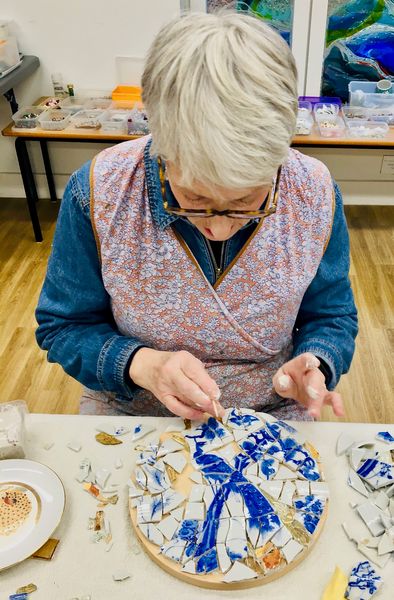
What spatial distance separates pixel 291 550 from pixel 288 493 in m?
0.10

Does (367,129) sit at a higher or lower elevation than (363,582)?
lower

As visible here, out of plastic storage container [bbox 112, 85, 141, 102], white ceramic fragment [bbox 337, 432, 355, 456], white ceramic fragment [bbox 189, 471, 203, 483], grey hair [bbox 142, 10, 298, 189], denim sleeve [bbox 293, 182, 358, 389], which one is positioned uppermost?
grey hair [bbox 142, 10, 298, 189]

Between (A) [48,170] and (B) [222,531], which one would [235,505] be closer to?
(B) [222,531]

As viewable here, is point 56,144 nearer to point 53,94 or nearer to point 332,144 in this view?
point 53,94

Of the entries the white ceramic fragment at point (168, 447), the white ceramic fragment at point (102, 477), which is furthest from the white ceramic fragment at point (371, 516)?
the white ceramic fragment at point (102, 477)

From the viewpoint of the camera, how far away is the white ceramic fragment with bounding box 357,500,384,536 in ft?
2.95

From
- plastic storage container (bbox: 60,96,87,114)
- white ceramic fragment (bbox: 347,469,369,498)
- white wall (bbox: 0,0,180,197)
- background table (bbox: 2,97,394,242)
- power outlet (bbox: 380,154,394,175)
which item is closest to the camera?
white ceramic fragment (bbox: 347,469,369,498)

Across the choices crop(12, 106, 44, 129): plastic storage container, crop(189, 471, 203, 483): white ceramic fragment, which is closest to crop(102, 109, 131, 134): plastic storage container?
crop(12, 106, 44, 129): plastic storage container

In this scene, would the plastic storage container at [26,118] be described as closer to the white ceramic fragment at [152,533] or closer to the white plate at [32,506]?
the white plate at [32,506]

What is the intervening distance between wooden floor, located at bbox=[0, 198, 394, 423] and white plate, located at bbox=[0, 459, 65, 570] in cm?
125

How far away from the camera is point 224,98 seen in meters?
0.74

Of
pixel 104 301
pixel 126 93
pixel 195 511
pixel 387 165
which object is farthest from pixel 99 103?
pixel 195 511

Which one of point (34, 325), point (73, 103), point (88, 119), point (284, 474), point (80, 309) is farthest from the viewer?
point (73, 103)

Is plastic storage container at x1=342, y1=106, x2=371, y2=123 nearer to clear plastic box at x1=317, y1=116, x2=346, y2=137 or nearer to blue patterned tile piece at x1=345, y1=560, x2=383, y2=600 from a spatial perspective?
clear plastic box at x1=317, y1=116, x2=346, y2=137
